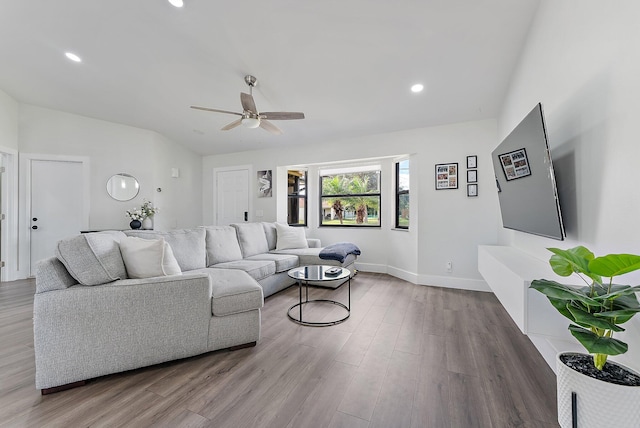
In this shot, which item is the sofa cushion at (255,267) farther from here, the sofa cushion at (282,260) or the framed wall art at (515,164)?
the framed wall art at (515,164)

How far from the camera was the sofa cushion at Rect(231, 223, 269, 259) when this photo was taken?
3812 millimetres

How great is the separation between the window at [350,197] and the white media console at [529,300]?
2577 mm

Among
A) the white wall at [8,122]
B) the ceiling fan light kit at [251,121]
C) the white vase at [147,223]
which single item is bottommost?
the white vase at [147,223]

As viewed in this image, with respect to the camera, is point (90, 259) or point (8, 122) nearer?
point (90, 259)

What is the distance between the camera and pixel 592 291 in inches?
35.2

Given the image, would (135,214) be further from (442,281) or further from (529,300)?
(529,300)

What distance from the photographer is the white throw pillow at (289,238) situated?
438 cm

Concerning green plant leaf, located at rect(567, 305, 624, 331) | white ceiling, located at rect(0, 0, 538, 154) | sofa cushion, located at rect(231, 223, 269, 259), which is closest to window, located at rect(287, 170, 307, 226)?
sofa cushion, located at rect(231, 223, 269, 259)

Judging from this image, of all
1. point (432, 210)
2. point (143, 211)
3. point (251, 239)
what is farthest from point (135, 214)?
point (432, 210)

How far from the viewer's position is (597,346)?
0.81 meters

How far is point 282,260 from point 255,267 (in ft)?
1.83

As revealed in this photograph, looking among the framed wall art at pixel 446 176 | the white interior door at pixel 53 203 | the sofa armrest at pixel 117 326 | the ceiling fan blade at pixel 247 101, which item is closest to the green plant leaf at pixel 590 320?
the sofa armrest at pixel 117 326

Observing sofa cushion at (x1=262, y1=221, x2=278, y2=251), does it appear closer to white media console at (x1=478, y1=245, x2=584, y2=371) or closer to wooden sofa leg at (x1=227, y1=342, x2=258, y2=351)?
wooden sofa leg at (x1=227, y1=342, x2=258, y2=351)

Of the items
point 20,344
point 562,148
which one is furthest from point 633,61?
point 20,344
